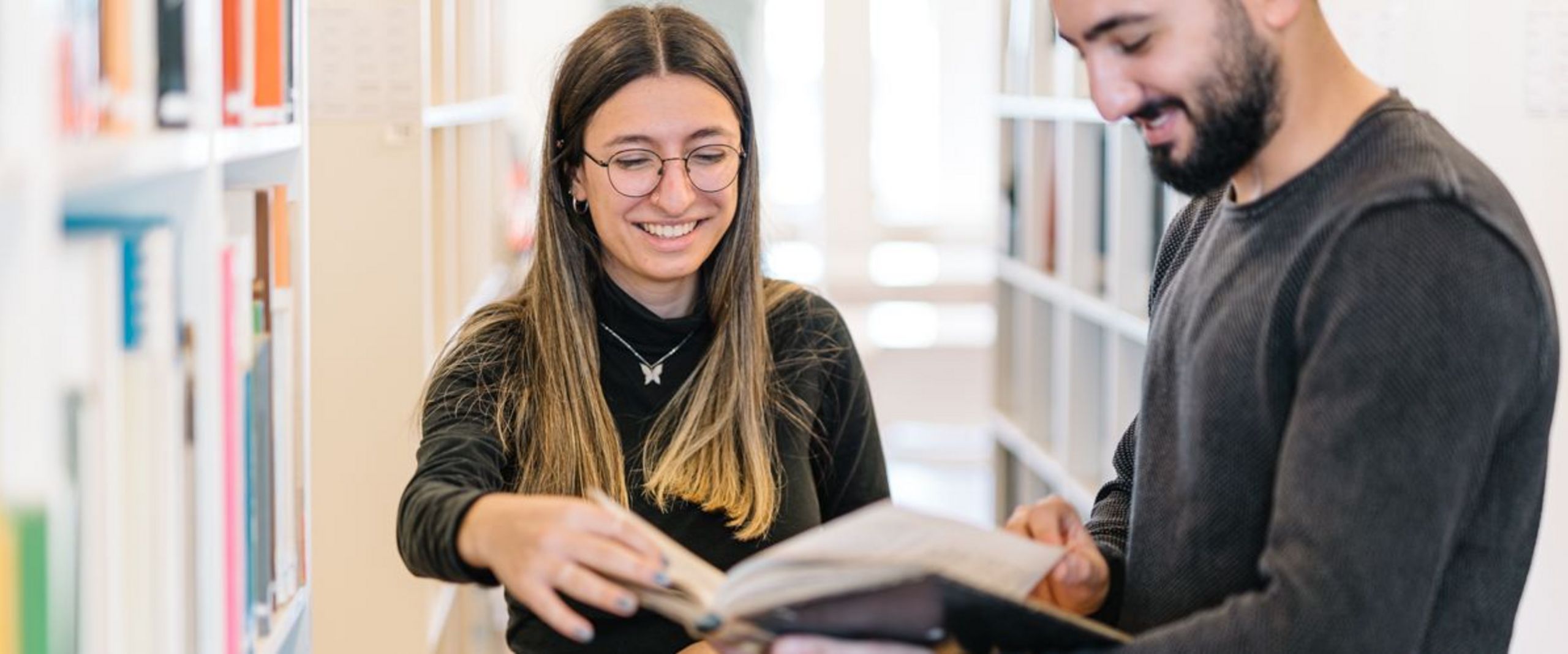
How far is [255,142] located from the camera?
1.47 m

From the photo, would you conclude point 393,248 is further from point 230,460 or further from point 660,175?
point 230,460

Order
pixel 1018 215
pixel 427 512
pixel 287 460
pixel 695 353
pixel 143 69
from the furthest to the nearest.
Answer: pixel 1018 215
pixel 695 353
pixel 287 460
pixel 427 512
pixel 143 69

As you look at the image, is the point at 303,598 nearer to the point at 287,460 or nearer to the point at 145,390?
the point at 287,460

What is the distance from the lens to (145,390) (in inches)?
43.9

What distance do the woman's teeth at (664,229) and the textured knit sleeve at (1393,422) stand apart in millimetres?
835

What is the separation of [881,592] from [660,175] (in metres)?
0.77

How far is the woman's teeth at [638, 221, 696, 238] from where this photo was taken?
1.87 meters

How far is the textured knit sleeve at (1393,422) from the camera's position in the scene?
1139mm

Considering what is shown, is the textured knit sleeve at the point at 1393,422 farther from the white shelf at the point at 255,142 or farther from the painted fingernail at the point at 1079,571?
the white shelf at the point at 255,142

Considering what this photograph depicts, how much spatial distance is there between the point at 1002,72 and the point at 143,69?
4.13 meters

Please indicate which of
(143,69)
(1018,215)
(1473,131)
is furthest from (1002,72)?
(143,69)

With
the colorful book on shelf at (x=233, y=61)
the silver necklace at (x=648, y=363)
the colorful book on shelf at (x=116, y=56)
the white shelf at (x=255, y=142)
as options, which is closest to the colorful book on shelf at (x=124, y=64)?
the colorful book on shelf at (x=116, y=56)

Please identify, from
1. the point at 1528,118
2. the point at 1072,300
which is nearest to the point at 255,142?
the point at 1528,118

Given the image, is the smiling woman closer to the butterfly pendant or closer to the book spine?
the butterfly pendant
